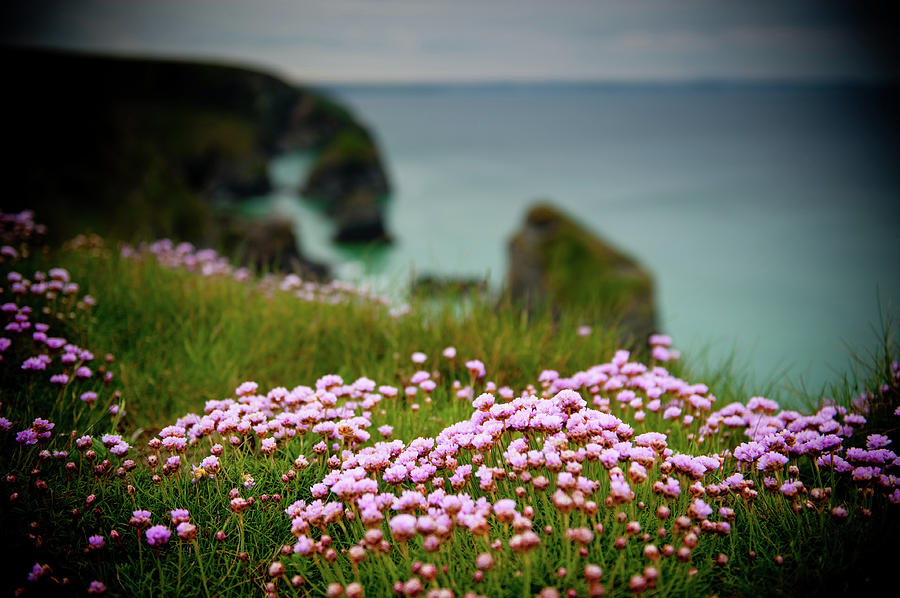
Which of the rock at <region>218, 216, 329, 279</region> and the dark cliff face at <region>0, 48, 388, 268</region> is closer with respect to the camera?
the dark cliff face at <region>0, 48, 388, 268</region>

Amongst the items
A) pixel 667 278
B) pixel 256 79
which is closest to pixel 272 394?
pixel 667 278

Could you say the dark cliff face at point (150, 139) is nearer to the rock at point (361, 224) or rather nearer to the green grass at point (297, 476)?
the rock at point (361, 224)

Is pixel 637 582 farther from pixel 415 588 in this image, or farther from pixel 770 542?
pixel 770 542

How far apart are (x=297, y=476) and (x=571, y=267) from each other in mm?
20500

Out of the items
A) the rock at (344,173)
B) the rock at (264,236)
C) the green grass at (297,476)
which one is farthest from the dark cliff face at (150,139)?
the green grass at (297,476)

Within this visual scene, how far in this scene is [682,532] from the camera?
2217 millimetres

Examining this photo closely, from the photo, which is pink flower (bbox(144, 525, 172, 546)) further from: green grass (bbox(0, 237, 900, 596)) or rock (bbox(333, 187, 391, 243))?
rock (bbox(333, 187, 391, 243))

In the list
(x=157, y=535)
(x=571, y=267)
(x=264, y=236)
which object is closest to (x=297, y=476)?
(x=157, y=535)

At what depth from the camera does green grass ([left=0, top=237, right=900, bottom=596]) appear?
2275 millimetres

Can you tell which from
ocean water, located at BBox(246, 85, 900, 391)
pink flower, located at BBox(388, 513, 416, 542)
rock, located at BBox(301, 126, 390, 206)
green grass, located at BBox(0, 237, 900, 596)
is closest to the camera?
pink flower, located at BBox(388, 513, 416, 542)

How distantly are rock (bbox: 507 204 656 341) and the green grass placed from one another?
14.0 metres

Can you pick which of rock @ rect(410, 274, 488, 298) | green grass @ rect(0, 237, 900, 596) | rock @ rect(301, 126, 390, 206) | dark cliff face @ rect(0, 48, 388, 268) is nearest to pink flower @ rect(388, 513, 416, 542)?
green grass @ rect(0, 237, 900, 596)

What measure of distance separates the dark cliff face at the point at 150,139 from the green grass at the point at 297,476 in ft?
7.59

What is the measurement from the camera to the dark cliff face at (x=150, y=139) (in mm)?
23219
